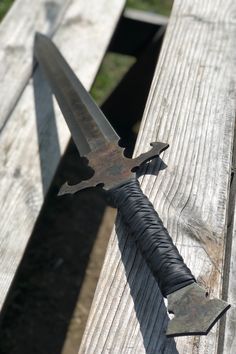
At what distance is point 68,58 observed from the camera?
7.98ft

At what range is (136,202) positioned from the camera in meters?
1.43

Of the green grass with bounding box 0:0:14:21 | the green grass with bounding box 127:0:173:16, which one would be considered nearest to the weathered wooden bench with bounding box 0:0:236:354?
the green grass with bounding box 0:0:14:21

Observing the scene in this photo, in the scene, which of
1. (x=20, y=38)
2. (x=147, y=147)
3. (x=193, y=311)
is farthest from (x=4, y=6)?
(x=193, y=311)

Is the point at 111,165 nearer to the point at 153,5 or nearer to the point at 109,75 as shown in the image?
the point at 109,75

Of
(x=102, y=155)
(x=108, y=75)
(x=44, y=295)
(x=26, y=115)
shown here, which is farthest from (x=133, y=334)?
(x=108, y=75)

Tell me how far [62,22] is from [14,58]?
33 centimetres

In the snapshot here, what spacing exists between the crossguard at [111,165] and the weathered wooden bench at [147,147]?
0.08 meters

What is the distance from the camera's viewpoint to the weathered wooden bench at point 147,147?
138 centimetres

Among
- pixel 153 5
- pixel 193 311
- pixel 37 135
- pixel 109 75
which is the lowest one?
pixel 109 75

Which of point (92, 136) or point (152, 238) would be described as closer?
point (152, 238)

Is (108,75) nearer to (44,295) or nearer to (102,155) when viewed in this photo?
(44,295)

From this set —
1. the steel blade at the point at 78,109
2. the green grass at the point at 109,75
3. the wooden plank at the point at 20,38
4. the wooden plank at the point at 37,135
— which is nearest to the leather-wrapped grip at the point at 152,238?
the steel blade at the point at 78,109

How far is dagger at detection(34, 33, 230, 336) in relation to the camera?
119 centimetres

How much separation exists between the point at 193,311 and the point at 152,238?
0.71 ft
